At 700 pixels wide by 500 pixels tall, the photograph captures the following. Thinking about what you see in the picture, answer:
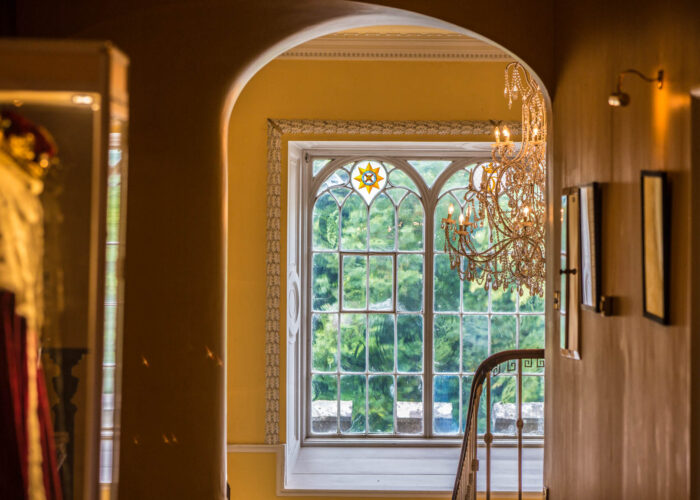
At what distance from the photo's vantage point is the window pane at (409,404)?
625cm

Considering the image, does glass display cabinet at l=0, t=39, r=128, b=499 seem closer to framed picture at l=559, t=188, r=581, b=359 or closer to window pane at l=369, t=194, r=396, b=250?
framed picture at l=559, t=188, r=581, b=359

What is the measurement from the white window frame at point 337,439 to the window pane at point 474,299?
0.31 meters

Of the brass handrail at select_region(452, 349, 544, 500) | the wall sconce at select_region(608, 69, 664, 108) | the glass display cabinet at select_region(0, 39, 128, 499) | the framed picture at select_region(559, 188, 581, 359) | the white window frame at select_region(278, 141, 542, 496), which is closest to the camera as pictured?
the glass display cabinet at select_region(0, 39, 128, 499)

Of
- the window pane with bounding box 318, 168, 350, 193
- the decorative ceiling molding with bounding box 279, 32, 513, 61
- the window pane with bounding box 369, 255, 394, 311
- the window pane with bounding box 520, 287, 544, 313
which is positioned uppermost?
the decorative ceiling molding with bounding box 279, 32, 513, 61

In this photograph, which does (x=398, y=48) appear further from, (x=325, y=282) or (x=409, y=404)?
(x=409, y=404)

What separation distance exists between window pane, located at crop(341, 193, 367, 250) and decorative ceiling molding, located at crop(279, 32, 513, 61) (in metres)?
1.28

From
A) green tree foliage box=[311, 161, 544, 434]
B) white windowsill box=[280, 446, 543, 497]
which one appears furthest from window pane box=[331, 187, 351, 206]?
white windowsill box=[280, 446, 543, 497]

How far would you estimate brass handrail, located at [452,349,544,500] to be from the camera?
3.96m

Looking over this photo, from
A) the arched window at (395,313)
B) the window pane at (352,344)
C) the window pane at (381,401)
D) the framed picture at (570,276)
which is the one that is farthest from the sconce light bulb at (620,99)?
the window pane at (381,401)

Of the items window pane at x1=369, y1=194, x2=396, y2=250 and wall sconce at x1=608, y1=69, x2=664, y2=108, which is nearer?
wall sconce at x1=608, y1=69, x2=664, y2=108

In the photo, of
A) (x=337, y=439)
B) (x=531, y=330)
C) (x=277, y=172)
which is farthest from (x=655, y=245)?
(x=337, y=439)

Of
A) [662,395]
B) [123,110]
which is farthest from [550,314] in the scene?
[123,110]

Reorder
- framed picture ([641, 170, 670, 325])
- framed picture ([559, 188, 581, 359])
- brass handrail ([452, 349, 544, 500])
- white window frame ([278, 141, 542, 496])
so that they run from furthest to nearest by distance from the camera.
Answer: white window frame ([278, 141, 542, 496]), brass handrail ([452, 349, 544, 500]), framed picture ([559, 188, 581, 359]), framed picture ([641, 170, 670, 325])

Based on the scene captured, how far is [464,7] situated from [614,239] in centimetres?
114
